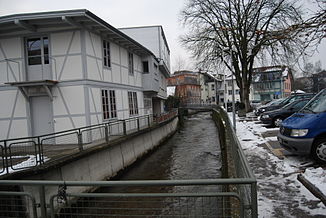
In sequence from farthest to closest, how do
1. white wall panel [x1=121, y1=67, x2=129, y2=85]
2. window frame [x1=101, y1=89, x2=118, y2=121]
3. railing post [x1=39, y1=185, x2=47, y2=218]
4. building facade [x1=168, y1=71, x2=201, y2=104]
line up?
building facade [x1=168, y1=71, x2=201, y2=104], white wall panel [x1=121, y1=67, x2=129, y2=85], window frame [x1=101, y1=89, x2=118, y2=121], railing post [x1=39, y1=185, x2=47, y2=218]

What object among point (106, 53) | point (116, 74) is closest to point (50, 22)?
point (106, 53)

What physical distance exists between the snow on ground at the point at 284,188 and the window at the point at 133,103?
1172cm

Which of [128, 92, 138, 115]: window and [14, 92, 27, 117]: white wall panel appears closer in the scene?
[14, 92, 27, 117]: white wall panel

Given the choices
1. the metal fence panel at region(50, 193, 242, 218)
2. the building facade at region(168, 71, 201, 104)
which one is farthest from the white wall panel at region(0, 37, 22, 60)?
the building facade at region(168, 71, 201, 104)

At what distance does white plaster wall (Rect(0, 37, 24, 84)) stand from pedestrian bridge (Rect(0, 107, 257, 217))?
164 inches

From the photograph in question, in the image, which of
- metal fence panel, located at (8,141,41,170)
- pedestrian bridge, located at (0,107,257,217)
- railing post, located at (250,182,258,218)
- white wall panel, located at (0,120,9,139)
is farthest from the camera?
white wall panel, located at (0,120,9,139)

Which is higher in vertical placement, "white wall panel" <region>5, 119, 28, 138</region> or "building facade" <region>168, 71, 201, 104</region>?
"building facade" <region>168, 71, 201, 104</region>

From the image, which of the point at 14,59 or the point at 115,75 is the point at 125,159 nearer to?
the point at 115,75

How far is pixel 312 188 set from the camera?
4543 mm

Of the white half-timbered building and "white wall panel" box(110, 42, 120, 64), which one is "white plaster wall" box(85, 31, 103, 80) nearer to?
the white half-timbered building

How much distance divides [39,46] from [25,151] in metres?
6.16

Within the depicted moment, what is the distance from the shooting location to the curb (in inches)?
162

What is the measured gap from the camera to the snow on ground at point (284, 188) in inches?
155

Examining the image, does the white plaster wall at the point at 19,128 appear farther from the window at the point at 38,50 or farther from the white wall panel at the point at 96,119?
the white wall panel at the point at 96,119
